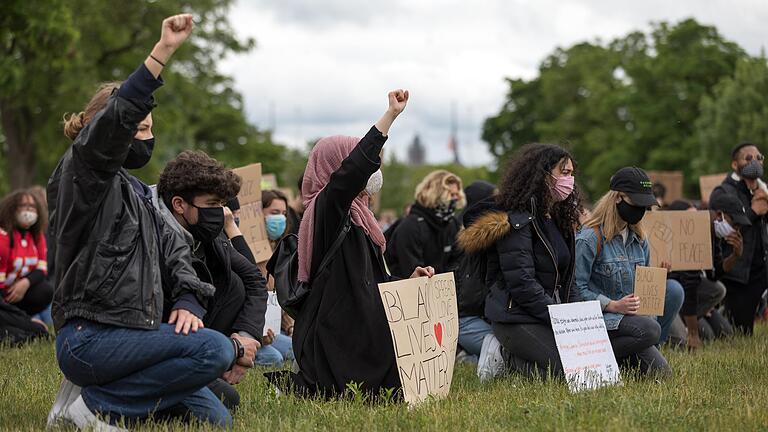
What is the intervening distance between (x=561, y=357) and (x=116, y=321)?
3603 millimetres

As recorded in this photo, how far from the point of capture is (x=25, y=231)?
12.3 metres

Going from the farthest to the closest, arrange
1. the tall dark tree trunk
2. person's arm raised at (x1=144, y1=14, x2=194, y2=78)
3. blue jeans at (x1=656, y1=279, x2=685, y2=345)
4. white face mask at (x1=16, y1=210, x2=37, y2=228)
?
the tall dark tree trunk → white face mask at (x1=16, y1=210, x2=37, y2=228) → blue jeans at (x1=656, y1=279, x2=685, y2=345) → person's arm raised at (x1=144, y1=14, x2=194, y2=78)

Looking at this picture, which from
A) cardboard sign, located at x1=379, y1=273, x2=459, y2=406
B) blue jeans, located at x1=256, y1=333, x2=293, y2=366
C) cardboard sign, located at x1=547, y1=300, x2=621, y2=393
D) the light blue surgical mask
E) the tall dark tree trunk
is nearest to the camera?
cardboard sign, located at x1=379, y1=273, x2=459, y2=406

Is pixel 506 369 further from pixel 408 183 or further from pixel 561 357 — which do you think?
pixel 408 183

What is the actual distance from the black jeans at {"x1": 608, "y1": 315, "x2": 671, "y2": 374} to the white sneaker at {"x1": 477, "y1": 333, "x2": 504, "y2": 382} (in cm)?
91

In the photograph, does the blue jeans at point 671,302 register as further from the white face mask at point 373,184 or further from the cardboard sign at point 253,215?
the white face mask at point 373,184

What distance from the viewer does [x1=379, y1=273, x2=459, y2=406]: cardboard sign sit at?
684 centimetres

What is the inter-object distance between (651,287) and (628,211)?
0.73 meters

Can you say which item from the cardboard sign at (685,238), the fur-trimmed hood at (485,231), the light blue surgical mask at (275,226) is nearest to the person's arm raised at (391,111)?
the fur-trimmed hood at (485,231)

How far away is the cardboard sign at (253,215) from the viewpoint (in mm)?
10859

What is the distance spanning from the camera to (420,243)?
12.0 meters

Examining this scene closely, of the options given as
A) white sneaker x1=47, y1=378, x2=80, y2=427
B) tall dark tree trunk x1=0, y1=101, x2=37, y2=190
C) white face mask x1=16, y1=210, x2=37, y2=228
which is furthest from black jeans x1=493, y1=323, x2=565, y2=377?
tall dark tree trunk x1=0, y1=101, x2=37, y2=190

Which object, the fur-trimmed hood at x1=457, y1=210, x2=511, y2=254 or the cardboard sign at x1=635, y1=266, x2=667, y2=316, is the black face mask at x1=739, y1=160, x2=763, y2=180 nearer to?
the cardboard sign at x1=635, y1=266, x2=667, y2=316

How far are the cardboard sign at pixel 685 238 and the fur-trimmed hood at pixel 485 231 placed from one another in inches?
139
